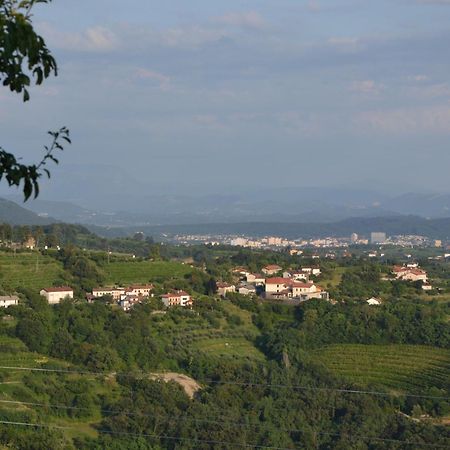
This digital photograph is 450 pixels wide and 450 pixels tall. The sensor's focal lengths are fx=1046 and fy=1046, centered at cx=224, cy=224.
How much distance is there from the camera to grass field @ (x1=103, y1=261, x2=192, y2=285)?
35.6m

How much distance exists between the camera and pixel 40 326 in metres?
26.2

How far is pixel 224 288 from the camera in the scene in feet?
118

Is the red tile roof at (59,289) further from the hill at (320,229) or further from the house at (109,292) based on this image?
the hill at (320,229)

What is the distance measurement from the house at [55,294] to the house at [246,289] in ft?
24.1

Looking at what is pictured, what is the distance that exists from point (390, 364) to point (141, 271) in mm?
11944

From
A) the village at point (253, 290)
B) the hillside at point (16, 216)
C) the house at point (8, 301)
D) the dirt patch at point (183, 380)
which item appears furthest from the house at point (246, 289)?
the hillside at point (16, 216)

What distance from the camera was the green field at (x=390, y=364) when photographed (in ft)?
85.0

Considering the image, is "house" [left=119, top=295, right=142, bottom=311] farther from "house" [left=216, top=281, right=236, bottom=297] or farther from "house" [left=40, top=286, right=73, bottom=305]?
"house" [left=216, top=281, right=236, bottom=297]

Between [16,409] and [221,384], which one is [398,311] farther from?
[16,409]

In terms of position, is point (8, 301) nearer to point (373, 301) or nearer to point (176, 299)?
point (176, 299)

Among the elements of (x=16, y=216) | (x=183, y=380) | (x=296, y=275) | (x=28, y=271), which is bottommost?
(x=183, y=380)

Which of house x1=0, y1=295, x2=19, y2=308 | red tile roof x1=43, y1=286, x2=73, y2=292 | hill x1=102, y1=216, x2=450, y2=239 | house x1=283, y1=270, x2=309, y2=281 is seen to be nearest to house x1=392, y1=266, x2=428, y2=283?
house x1=283, y1=270, x2=309, y2=281

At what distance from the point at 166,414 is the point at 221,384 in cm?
345

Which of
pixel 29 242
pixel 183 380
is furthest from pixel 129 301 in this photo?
pixel 29 242
